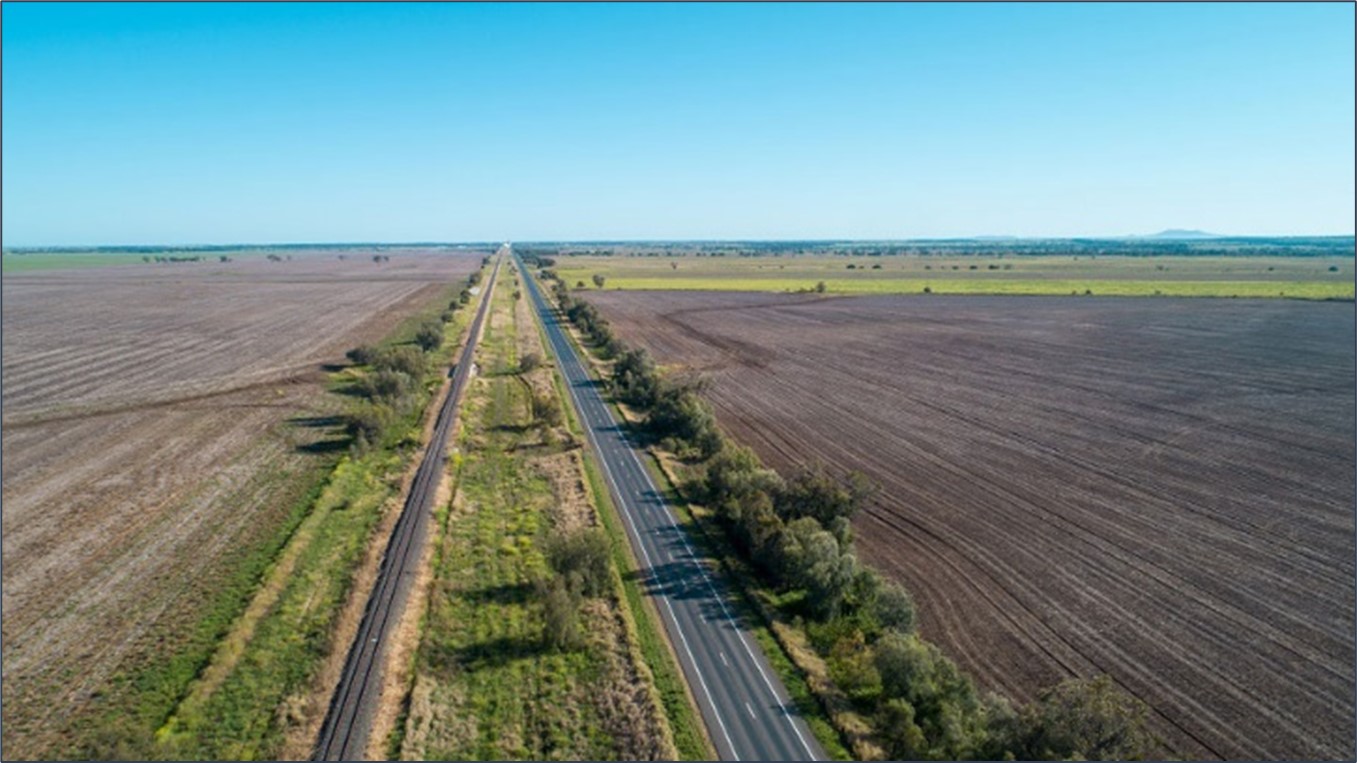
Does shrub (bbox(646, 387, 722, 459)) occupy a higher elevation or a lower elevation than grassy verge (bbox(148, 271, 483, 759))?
higher

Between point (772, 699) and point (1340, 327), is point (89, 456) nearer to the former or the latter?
point (772, 699)

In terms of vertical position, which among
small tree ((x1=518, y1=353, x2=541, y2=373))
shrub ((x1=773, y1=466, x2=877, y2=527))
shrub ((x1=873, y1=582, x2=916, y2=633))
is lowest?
shrub ((x1=873, y1=582, x2=916, y2=633))

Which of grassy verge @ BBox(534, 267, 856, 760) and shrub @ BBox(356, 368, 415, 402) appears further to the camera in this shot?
shrub @ BBox(356, 368, 415, 402)

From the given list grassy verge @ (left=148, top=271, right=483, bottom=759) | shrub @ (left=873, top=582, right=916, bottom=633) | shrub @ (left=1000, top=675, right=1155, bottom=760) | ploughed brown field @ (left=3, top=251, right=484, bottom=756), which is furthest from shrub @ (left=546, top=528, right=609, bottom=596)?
shrub @ (left=1000, top=675, right=1155, bottom=760)

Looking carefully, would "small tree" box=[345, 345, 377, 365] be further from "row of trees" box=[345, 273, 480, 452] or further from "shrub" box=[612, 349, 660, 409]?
"shrub" box=[612, 349, 660, 409]

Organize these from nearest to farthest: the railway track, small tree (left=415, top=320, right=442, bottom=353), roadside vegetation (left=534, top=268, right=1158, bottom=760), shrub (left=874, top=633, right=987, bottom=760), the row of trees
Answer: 1. roadside vegetation (left=534, top=268, right=1158, bottom=760)
2. shrub (left=874, top=633, right=987, bottom=760)
3. the railway track
4. the row of trees
5. small tree (left=415, top=320, right=442, bottom=353)

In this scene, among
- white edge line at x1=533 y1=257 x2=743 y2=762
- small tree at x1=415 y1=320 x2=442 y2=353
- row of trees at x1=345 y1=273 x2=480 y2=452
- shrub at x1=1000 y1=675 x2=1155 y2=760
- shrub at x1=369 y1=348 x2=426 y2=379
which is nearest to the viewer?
shrub at x1=1000 y1=675 x2=1155 y2=760

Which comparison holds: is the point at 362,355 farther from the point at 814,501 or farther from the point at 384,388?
the point at 814,501
